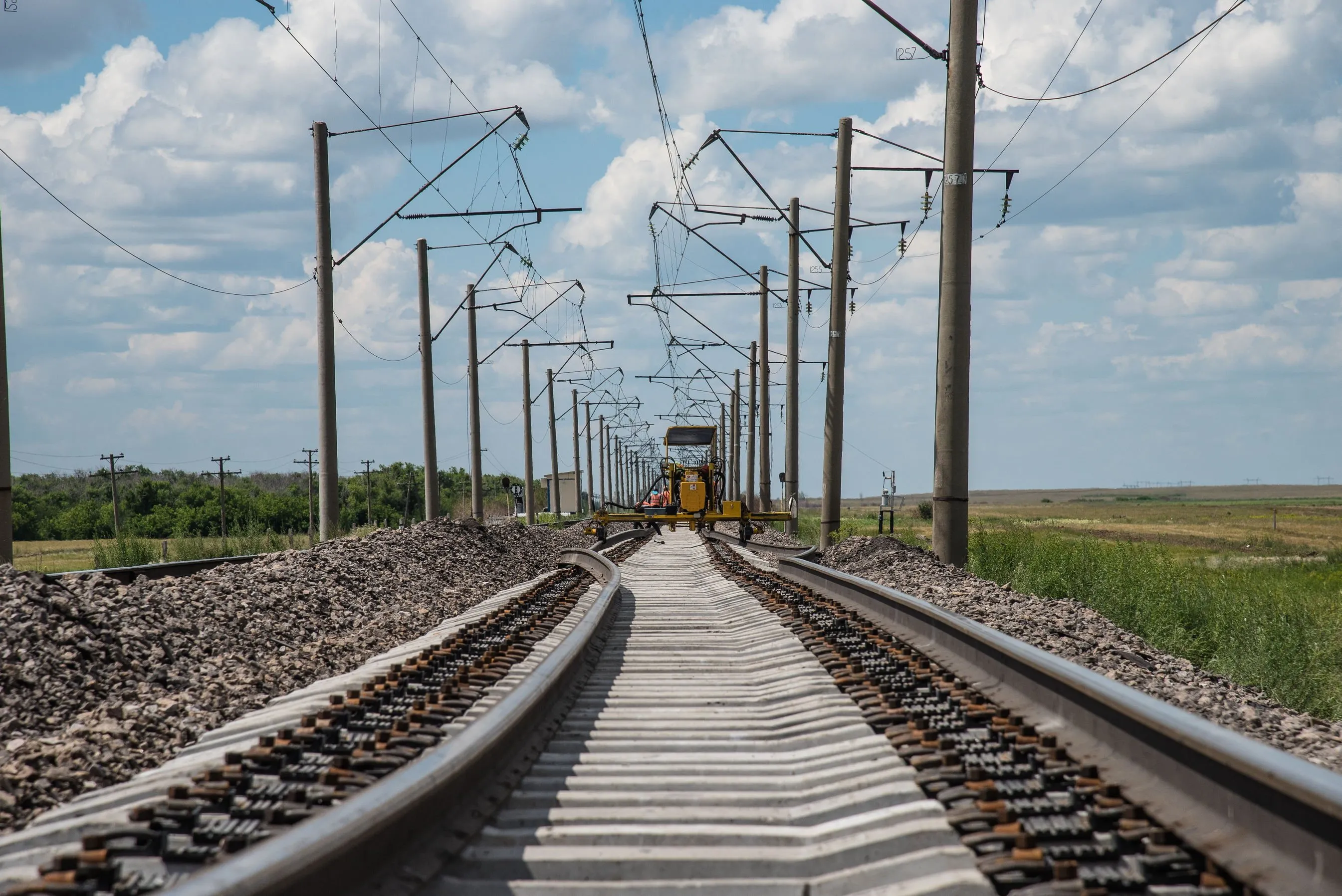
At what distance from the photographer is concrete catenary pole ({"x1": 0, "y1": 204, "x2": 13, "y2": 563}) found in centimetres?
1205

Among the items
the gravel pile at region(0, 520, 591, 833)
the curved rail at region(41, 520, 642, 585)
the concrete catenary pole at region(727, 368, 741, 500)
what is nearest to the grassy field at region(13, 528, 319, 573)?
the curved rail at region(41, 520, 642, 585)

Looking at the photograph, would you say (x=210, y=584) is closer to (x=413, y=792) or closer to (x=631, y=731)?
(x=631, y=731)

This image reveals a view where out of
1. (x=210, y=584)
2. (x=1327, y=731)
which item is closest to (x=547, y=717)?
(x=1327, y=731)

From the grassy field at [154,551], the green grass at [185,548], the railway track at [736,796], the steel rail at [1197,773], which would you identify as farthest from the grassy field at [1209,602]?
the green grass at [185,548]

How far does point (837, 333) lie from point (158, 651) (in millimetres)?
19780

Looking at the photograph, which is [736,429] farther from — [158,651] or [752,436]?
[158,651]

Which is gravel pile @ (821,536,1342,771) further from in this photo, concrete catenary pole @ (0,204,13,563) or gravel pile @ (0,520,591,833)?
concrete catenary pole @ (0,204,13,563)

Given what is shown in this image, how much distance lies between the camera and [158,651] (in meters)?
9.28

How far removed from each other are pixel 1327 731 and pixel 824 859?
5011mm

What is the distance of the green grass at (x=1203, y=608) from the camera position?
11.4 m

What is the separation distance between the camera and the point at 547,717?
697 cm

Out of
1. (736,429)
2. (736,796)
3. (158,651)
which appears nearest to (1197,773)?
(736,796)

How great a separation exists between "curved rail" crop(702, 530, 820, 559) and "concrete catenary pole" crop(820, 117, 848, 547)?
2.89 feet

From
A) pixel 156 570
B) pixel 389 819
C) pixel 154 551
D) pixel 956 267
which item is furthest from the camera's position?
pixel 154 551
